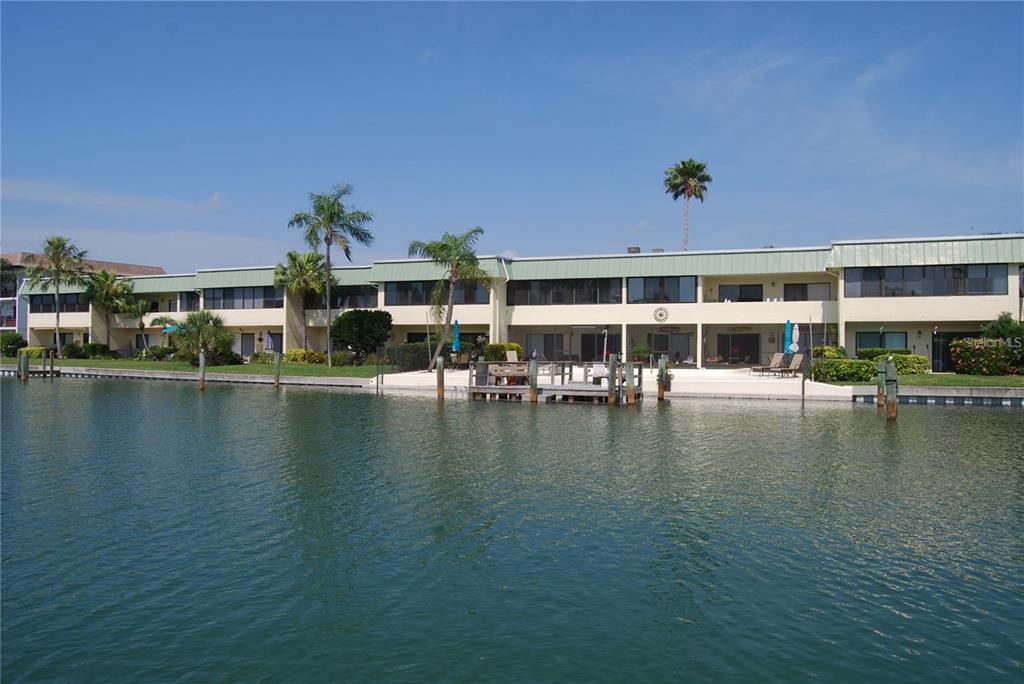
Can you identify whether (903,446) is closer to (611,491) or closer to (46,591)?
(611,491)

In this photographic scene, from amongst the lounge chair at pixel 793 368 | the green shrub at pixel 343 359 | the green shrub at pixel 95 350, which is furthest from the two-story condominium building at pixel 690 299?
the green shrub at pixel 95 350

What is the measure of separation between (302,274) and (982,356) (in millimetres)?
39680

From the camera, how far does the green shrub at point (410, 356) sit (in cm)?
4862

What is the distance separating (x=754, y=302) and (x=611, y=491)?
113ft

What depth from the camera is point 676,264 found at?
163 feet

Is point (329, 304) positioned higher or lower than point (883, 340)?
higher

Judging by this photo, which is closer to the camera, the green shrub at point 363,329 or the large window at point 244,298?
the green shrub at point 363,329

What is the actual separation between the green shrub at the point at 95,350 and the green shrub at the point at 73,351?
1.45 feet

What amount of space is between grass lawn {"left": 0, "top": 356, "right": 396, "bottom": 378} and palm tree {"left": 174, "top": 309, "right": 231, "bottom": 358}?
1412mm

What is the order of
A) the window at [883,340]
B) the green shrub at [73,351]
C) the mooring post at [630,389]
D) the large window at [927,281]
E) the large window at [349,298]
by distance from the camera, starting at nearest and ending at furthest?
the mooring post at [630,389]
the large window at [927,281]
the window at [883,340]
the large window at [349,298]
the green shrub at [73,351]

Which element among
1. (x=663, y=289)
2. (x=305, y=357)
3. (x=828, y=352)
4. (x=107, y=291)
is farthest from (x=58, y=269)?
(x=828, y=352)

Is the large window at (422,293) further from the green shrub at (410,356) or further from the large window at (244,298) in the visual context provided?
the large window at (244,298)

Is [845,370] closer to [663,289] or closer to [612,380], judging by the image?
[612,380]

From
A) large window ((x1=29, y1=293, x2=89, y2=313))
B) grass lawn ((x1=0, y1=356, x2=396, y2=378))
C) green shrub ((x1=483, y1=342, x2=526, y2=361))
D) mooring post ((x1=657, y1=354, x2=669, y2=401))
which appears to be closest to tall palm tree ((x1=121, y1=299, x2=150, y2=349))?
grass lawn ((x1=0, y1=356, x2=396, y2=378))
